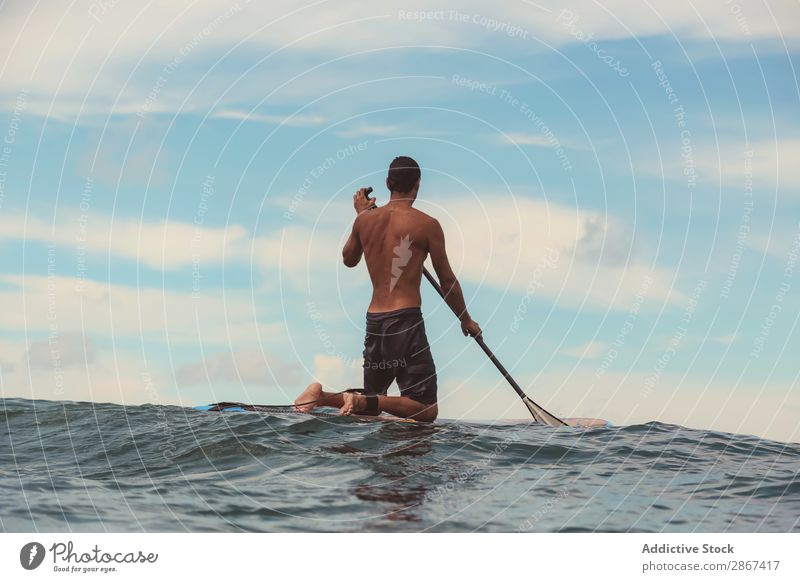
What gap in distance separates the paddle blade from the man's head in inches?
161

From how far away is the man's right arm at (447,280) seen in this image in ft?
34.8

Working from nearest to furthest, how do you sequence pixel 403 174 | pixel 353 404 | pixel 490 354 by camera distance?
pixel 353 404 < pixel 403 174 < pixel 490 354

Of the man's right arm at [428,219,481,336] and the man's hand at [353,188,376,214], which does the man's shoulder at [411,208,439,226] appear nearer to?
the man's right arm at [428,219,481,336]

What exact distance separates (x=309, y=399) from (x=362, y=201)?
2694mm

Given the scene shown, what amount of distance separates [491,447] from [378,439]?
1.40 meters

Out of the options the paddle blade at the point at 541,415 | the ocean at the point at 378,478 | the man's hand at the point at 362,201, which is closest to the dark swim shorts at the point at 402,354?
the ocean at the point at 378,478

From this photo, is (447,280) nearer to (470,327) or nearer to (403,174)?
(470,327)

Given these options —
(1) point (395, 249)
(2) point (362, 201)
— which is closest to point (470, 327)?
(1) point (395, 249)

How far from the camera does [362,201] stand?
10.9 meters

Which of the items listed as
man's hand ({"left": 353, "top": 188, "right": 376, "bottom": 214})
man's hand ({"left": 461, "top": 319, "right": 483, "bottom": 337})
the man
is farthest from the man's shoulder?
man's hand ({"left": 461, "top": 319, "right": 483, "bottom": 337})

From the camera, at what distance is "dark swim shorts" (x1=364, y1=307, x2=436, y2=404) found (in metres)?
10.5

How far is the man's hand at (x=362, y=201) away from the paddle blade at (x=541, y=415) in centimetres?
411

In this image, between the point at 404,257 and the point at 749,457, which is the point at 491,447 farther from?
the point at 749,457
